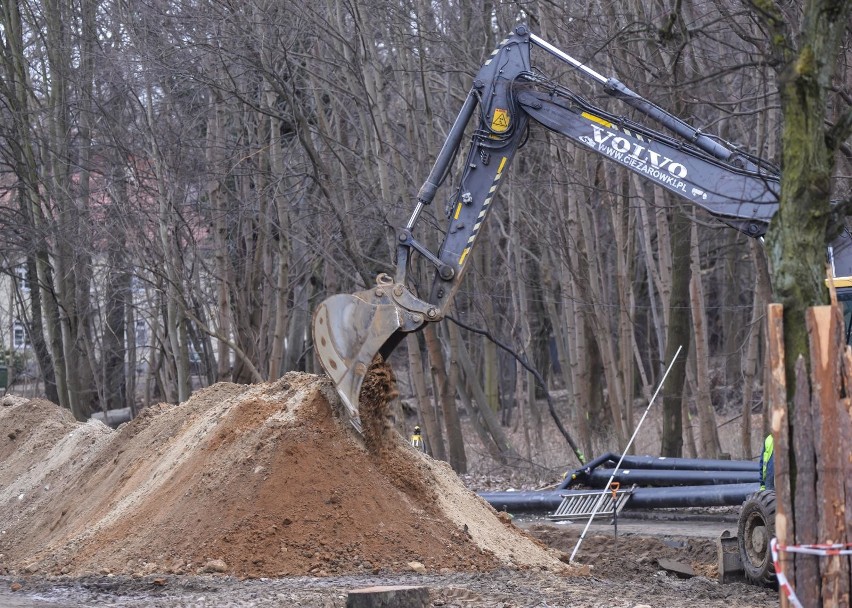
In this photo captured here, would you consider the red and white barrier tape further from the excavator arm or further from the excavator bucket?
the excavator bucket

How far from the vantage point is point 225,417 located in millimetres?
11078

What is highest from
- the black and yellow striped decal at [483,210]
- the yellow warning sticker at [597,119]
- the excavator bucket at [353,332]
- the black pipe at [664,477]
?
the yellow warning sticker at [597,119]

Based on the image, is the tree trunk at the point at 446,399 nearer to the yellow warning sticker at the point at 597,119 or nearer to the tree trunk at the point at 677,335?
the tree trunk at the point at 677,335

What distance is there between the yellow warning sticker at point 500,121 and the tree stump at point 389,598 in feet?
17.7

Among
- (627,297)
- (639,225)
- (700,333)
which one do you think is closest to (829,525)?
(700,333)

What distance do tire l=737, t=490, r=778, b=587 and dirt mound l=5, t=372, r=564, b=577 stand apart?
1.51 m

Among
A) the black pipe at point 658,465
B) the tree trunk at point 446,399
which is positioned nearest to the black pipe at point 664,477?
the black pipe at point 658,465

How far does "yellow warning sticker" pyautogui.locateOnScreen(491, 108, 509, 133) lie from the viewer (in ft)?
35.5

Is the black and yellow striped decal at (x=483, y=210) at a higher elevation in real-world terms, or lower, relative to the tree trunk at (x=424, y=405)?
higher

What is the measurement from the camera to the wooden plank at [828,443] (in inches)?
202

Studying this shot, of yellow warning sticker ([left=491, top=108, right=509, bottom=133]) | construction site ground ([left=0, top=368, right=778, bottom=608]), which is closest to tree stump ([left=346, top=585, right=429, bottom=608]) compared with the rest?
construction site ground ([left=0, top=368, right=778, bottom=608])

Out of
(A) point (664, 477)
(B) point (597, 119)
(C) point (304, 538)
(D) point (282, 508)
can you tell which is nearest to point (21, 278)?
(A) point (664, 477)

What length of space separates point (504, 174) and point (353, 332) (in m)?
2.23

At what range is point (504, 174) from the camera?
35.8 feet
